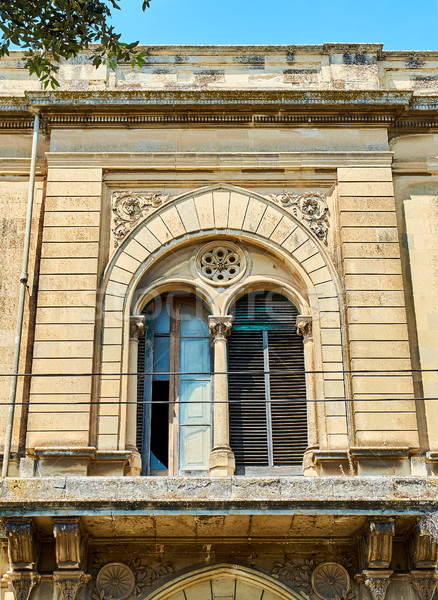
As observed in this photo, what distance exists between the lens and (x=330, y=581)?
38.1ft

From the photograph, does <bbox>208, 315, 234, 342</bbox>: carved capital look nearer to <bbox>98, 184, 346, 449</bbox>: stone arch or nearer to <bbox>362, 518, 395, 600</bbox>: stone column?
<bbox>98, 184, 346, 449</bbox>: stone arch

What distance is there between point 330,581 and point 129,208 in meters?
5.69

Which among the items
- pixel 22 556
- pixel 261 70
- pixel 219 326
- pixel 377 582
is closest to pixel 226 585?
pixel 377 582

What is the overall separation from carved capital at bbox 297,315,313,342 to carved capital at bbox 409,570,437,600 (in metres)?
3.43

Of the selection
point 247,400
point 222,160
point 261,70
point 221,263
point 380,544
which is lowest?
point 380,544

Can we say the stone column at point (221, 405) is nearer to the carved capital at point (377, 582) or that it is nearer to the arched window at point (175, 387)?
the arched window at point (175, 387)

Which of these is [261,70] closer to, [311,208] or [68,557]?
[311,208]

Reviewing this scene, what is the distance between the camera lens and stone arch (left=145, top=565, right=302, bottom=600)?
11.6 metres

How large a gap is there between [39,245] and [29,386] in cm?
211

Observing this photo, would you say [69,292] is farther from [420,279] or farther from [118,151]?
[420,279]

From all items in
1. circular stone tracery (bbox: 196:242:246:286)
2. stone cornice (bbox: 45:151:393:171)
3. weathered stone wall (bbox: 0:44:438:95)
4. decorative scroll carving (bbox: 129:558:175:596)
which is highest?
weathered stone wall (bbox: 0:44:438:95)

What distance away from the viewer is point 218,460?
12438mm

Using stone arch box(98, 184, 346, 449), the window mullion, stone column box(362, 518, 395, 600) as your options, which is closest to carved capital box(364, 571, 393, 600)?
stone column box(362, 518, 395, 600)

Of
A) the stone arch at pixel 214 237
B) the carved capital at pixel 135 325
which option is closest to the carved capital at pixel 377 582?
the stone arch at pixel 214 237
